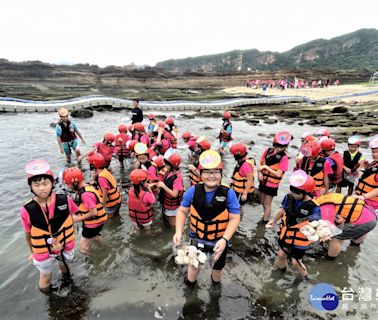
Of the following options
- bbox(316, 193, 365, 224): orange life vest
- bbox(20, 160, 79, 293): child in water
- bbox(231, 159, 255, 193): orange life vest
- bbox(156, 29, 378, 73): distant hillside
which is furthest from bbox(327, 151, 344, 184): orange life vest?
bbox(156, 29, 378, 73): distant hillside

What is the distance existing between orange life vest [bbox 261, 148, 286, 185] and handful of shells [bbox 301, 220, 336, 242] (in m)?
2.07

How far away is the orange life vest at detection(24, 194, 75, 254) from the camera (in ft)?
12.9

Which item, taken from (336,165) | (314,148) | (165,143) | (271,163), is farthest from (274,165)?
(165,143)

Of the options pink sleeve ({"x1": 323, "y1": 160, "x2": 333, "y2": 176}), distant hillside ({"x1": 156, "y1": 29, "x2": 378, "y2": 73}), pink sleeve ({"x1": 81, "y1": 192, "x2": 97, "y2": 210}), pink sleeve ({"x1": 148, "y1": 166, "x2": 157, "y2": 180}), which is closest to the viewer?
pink sleeve ({"x1": 81, "y1": 192, "x2": 97, "y2": 210})

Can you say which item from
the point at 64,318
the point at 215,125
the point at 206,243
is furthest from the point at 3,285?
the point at 215,125

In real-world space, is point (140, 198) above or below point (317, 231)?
Result: below

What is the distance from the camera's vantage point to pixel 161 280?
5.24 m

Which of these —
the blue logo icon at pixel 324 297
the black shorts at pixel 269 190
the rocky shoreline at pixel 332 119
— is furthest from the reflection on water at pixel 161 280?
the rocky shoreline at pixel 332 119

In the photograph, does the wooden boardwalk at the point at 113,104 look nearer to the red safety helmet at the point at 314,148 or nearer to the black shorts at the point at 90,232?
the black shorts at the point at 90,232

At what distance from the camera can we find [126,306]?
463 cm

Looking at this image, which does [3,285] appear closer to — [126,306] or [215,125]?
[126,306]

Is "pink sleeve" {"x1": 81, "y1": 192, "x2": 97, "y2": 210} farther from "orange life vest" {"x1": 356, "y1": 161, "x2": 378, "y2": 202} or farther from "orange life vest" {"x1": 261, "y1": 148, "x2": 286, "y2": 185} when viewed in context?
"orange life vest" {"x1": 356, "y1": 161, "x2": 378, "y2": 202}

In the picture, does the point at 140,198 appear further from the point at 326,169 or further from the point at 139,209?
the point at 326,169

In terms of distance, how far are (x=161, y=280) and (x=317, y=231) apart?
3064 mm
